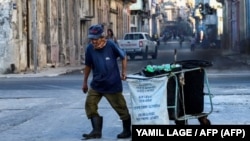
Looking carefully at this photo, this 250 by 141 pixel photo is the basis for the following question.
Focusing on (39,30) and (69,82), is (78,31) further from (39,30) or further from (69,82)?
(69,82)

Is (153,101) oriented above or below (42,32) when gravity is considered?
below

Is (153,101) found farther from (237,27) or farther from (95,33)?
(237,27)

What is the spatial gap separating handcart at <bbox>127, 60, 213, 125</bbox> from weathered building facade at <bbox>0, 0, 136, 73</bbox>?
17485 millimetres

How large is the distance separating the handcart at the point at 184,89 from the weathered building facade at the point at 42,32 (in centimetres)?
1749

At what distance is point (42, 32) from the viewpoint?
1177 inches

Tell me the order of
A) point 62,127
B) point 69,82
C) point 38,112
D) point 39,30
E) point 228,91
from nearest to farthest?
1. point 62,127
2. point 38,112
3. point 228,91
4. point 69,82
5. point 39,30

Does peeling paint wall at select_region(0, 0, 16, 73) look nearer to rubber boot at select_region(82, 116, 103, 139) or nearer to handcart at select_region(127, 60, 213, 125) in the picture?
rubber boot at select_region(82, 116, 103, 139)

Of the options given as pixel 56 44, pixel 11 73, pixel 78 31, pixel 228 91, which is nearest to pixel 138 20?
pixel 78 31

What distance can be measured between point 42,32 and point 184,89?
2181 centimetres

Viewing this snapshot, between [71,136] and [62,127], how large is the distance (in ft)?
3.28

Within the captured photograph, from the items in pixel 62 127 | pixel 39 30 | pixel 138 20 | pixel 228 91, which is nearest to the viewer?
pixel 62 127

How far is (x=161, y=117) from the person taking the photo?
8344 mm

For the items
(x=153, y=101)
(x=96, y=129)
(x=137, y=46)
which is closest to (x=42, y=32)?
(x=137, y=46)

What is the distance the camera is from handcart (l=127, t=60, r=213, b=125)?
28.0ft
